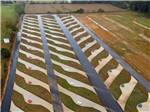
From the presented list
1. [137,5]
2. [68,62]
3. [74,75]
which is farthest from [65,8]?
[74,75]

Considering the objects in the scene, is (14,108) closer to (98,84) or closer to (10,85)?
(10,85)

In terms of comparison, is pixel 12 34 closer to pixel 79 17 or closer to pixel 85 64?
pixel 85 64

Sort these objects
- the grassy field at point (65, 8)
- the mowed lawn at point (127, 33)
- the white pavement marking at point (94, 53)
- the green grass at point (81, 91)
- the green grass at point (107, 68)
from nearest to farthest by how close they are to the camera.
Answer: the green grass at point (81, 91) < the green grass at point (107, 68) < the mowed lawn at point (127, 33) < the white pavement marking at point (94, 53) < the grassy field at point (65, 8)

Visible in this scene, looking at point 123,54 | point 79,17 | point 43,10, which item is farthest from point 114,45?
point 43,10

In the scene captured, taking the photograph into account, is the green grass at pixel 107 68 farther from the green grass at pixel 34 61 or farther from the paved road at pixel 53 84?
the green grass at pixel 34 61

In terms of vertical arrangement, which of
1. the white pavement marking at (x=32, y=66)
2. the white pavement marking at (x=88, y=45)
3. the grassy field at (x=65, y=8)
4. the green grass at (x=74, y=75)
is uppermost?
the grassy field at (x=65, y=8)

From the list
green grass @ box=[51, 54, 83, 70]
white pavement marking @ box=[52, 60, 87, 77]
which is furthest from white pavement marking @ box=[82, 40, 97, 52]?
white pavement marking @ box=[52, 60, 87, 77]

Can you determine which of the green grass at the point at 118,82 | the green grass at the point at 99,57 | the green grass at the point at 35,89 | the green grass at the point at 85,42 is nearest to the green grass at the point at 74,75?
the green grass at the point at 118,82

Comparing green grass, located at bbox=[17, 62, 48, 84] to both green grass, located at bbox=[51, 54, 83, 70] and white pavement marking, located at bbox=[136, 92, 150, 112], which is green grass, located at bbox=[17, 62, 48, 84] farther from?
white pavement marking, located at bbox=[136, 92, 150, 112]
